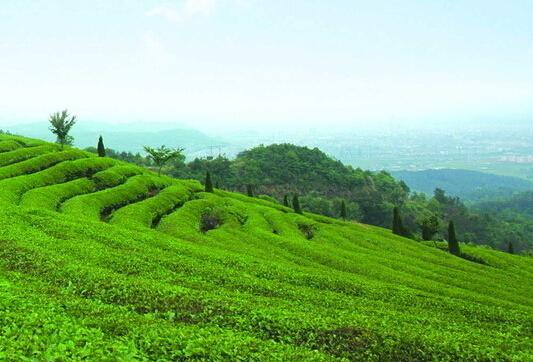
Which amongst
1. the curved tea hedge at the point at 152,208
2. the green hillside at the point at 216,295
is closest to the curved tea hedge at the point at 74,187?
the green hillside at the point at 216,295

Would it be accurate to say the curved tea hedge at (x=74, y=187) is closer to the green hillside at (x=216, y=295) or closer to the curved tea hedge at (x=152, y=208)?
the green hillside at (x=216, y=295)

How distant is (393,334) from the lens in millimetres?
21719

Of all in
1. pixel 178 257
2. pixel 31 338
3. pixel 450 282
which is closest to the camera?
pixel 31 338

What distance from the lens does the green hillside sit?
1634 centimetres

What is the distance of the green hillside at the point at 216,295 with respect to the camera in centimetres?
1634

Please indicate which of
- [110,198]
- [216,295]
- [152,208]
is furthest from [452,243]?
[216,295]

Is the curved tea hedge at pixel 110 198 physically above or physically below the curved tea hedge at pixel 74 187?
below

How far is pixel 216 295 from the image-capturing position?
2409cm

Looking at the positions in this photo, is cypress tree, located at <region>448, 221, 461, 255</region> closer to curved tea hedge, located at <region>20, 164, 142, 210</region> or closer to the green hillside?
the green hillside

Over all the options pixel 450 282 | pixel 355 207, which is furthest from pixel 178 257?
pixel 355 207

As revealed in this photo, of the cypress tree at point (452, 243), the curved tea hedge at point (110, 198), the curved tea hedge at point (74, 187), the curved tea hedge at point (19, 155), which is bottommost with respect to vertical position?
the cypress tree at point (452, 243)

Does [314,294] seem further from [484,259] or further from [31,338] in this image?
[484,259]

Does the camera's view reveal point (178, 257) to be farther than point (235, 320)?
Yes

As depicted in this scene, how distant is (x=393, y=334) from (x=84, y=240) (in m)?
23.6
